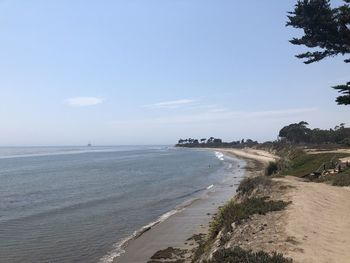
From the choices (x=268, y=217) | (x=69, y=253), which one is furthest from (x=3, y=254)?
(x=268, y=217)

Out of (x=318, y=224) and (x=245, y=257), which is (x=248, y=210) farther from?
(x=245, y=257)

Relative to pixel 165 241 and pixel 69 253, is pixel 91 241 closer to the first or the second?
pixel 69 253

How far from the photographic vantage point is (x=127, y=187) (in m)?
47.0

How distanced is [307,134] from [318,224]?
11503cm

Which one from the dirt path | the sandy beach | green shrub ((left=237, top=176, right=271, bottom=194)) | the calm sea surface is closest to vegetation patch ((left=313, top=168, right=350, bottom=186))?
the sandy beach

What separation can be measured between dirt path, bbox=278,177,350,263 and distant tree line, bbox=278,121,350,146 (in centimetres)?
8076

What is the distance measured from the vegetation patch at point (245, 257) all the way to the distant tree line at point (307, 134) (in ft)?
299

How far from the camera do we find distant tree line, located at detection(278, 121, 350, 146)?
102 m

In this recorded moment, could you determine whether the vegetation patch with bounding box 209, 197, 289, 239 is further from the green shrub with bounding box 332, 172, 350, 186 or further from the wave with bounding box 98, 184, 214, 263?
the green shrub with bounding box 332, 172, 350, 186

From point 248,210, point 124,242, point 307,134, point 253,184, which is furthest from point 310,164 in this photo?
point 307,134

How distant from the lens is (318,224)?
13.7m

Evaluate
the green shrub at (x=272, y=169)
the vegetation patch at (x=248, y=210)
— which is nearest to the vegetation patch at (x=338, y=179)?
the vegetation patch at (x=248, y=210)

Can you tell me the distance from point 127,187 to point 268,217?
33.8 metres

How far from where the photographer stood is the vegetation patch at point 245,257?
29.7ft
